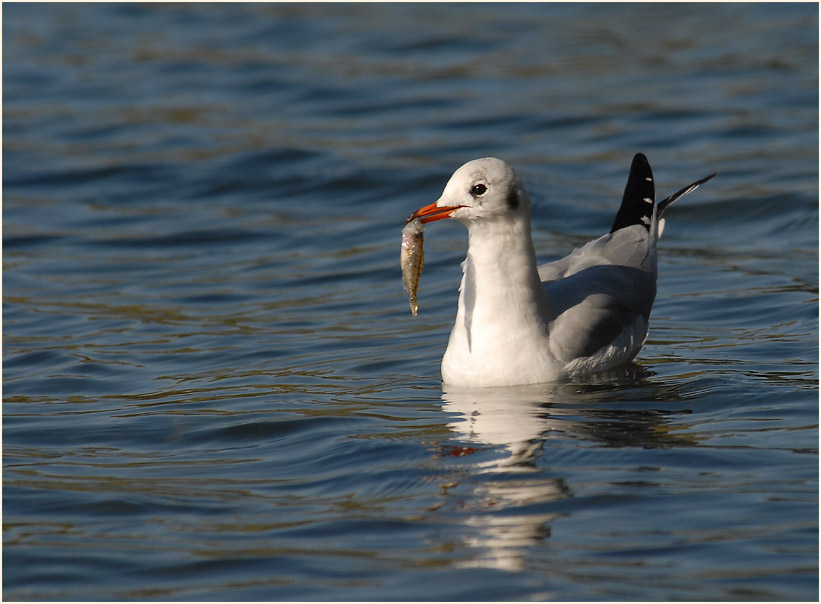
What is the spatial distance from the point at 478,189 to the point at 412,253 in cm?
53

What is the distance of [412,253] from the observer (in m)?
7.55

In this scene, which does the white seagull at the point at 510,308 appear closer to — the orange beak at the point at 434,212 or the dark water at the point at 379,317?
the orange beak at the point at 434,212

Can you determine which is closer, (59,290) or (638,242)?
(638,242)

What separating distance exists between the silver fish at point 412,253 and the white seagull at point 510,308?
0.44ft

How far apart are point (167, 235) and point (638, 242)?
A: 5427 millimetres

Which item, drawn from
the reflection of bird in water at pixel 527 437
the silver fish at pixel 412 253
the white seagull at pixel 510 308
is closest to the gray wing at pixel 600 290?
the white seagull at pixel 510 308

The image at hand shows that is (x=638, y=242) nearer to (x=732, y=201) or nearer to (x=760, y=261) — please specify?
(x=760, y=261)

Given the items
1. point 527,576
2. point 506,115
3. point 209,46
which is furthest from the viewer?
point 209,46

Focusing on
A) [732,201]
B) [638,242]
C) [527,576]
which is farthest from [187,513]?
[732,201]

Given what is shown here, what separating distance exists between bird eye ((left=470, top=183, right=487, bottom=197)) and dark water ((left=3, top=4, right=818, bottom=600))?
3.73 ft

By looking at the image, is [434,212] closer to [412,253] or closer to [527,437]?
[412,253]

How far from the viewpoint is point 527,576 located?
5.00 metres

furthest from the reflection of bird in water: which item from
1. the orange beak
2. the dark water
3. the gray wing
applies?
the orange beak

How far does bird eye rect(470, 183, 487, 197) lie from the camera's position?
24.1 feet
